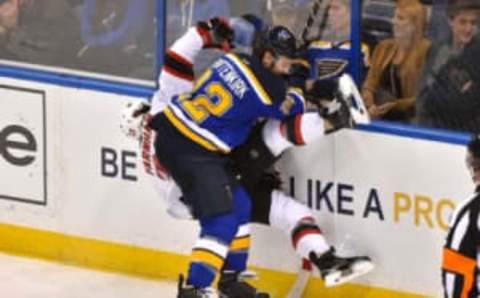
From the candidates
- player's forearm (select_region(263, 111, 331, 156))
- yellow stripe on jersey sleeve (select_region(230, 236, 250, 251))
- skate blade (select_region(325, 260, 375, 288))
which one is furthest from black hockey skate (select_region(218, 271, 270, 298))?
player's forearm (select_region(263, 111, 331, 156))

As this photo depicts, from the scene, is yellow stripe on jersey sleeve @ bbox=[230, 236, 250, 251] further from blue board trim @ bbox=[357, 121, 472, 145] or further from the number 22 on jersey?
blue board trim @ bbox=[357, 121, 472, 145]

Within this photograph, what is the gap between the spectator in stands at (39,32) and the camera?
24.3 ft

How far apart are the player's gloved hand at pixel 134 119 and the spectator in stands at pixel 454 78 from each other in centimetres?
109

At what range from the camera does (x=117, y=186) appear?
24.0 ft

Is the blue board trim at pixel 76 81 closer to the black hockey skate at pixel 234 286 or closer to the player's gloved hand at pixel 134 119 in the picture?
the player's gloved hand at pixel 134 119

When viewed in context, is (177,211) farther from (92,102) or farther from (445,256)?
(445,256)

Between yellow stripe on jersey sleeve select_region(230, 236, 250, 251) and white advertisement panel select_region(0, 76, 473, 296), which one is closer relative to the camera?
white advertisement panel select_region(0, 76, 473, 296)

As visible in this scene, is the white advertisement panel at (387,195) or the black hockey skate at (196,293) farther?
the black hockey skate at (196,293)

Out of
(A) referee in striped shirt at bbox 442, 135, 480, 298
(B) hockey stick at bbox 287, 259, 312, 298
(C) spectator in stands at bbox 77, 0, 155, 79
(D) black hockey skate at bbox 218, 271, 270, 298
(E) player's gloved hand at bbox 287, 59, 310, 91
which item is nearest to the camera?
(A) referee in striped shirt at bbox 442, 135, 480, 298

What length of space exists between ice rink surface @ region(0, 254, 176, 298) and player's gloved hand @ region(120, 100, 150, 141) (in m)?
0.62

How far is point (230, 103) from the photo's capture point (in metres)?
6.48

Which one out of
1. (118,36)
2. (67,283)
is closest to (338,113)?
(118,36)

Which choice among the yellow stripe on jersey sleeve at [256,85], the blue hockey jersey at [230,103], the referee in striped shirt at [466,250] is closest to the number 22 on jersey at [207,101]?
the blue hockey jersey at [230,103]

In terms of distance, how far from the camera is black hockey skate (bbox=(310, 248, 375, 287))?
6527 mm
